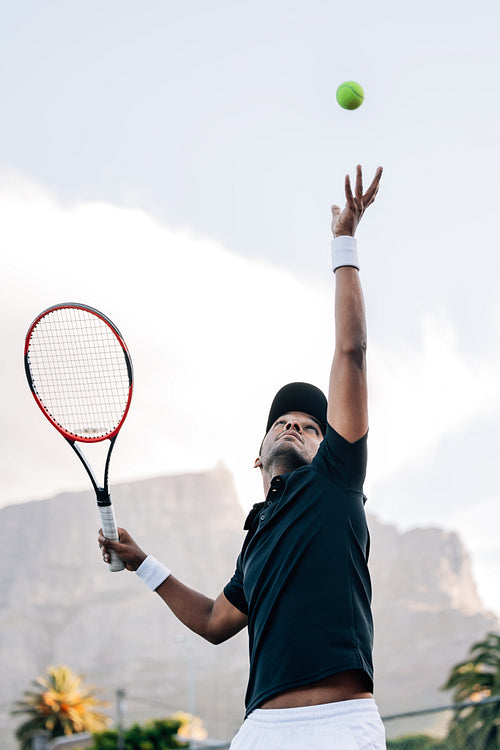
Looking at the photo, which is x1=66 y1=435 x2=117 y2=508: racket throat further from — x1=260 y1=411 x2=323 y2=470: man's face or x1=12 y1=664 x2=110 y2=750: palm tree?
x1=12 y1=664 x2=110 y2=750: palm tree

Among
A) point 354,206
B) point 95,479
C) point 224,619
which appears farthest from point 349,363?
point 95,479

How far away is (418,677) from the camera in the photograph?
105 metres

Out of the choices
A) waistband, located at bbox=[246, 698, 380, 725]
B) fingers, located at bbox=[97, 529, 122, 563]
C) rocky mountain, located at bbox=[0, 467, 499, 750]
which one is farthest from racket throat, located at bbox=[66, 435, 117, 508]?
rocky mountain, located at bbox=[0, 467, 499, 750]

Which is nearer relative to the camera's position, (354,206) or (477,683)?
(354,206)

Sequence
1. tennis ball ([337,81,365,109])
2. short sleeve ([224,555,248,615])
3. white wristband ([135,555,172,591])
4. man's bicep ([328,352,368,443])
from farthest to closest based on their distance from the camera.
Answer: tennis ball ([337,81,365,109]) < white wristband ([135,555,172,591]) < short sleeve ([224,555,248,615]) < man's bicep ([328,352,368,443])

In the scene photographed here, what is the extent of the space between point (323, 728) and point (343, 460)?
2.83ft

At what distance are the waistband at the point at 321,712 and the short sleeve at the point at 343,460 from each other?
709mm

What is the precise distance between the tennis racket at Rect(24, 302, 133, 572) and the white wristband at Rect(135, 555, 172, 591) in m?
0.67

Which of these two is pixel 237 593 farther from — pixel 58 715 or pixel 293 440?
pixel 58 715

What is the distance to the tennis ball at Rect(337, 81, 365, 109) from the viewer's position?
16.5ft

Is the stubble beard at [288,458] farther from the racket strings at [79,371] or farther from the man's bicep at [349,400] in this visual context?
the racket strings at [79,371]

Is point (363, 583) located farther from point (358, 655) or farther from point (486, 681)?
point (486, 681)

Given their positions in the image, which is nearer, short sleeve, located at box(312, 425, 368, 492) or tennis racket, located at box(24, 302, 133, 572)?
short sleeve, located at box(312, 425, 368, 492)

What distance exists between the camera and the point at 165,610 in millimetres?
129875
